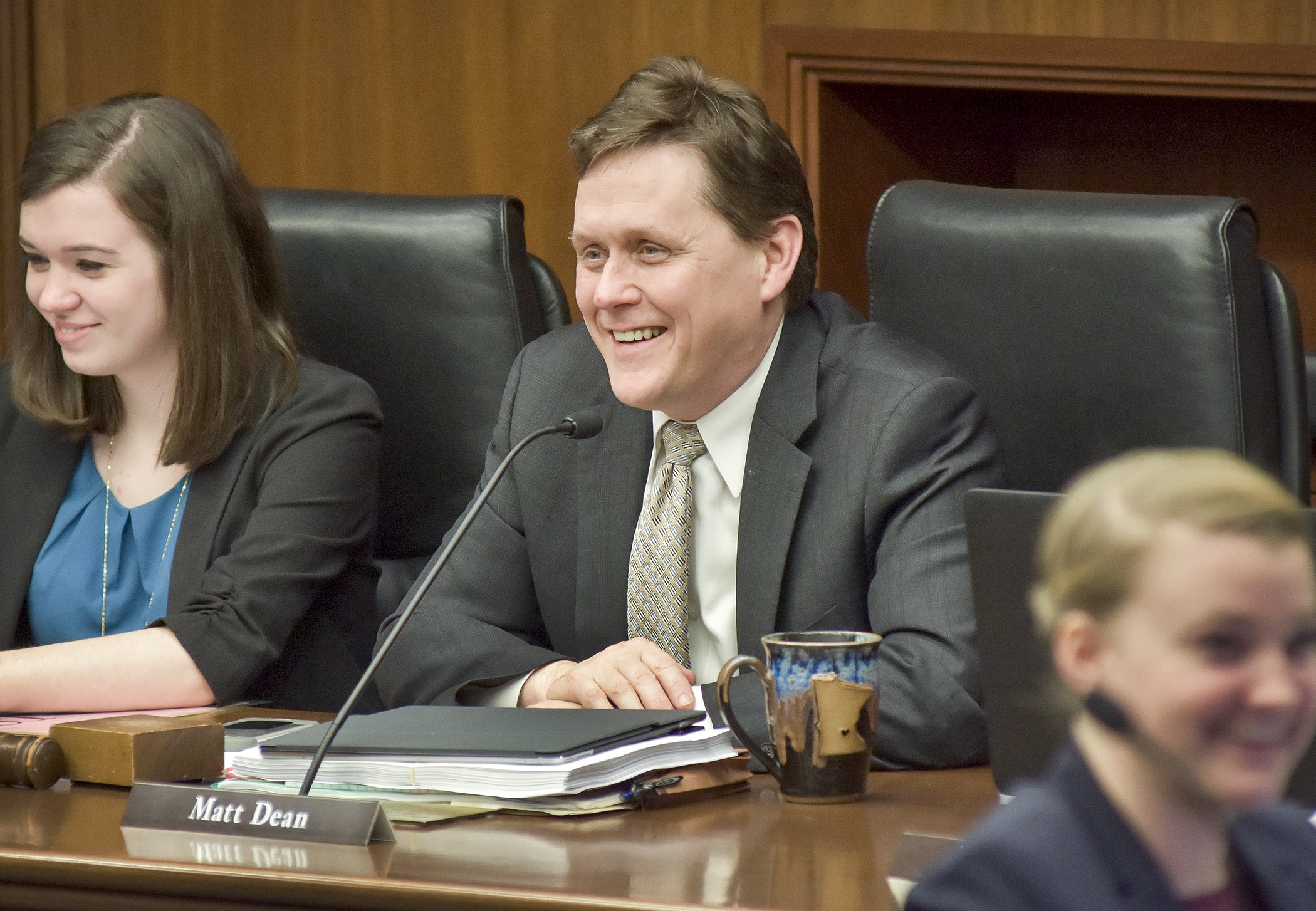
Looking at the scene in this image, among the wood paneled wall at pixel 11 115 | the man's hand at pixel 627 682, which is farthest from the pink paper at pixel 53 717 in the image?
the wood paneled wall at pixel 11 115

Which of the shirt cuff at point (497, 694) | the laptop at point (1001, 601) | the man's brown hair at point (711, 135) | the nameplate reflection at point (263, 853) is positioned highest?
the man's brown hair at point (711, 135)

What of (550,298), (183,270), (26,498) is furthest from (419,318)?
(26,498)

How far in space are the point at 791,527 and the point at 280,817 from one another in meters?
0.68

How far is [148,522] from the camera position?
1.83m

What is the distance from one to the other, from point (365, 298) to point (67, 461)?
43 centimetres

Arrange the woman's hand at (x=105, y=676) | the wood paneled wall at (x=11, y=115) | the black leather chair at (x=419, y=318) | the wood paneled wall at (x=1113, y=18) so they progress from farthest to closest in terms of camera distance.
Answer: the wood paneled wall at (x=11, y=115) < the wood paneled wall at (x=1113, y=18) < the black leather chair at (x=419, y=318) < the woman's hand at (x=105, y=676)

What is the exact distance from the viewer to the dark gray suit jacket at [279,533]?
5.58 ft

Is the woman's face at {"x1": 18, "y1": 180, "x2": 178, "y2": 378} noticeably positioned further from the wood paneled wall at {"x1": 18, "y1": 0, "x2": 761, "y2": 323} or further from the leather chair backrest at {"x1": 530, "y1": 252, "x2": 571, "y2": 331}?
the wood paneled wall at {"x1": 18, "y1": 0, "x2": 761, "y2": 323}

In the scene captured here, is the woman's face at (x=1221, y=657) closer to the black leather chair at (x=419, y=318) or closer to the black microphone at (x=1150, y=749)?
the black microphone at (x=1150, y=749)

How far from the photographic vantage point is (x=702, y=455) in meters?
1.58

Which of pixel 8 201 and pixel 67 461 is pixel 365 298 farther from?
pixel 8 201

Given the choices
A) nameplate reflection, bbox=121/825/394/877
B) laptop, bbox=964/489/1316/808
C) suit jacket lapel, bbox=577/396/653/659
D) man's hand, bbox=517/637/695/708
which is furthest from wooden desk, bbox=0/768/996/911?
suit jacket lapel, bbox=577/396/653/659

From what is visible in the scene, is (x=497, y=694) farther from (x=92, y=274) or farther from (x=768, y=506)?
(x=92, y=274)

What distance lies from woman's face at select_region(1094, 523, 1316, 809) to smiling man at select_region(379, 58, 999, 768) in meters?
1.17
